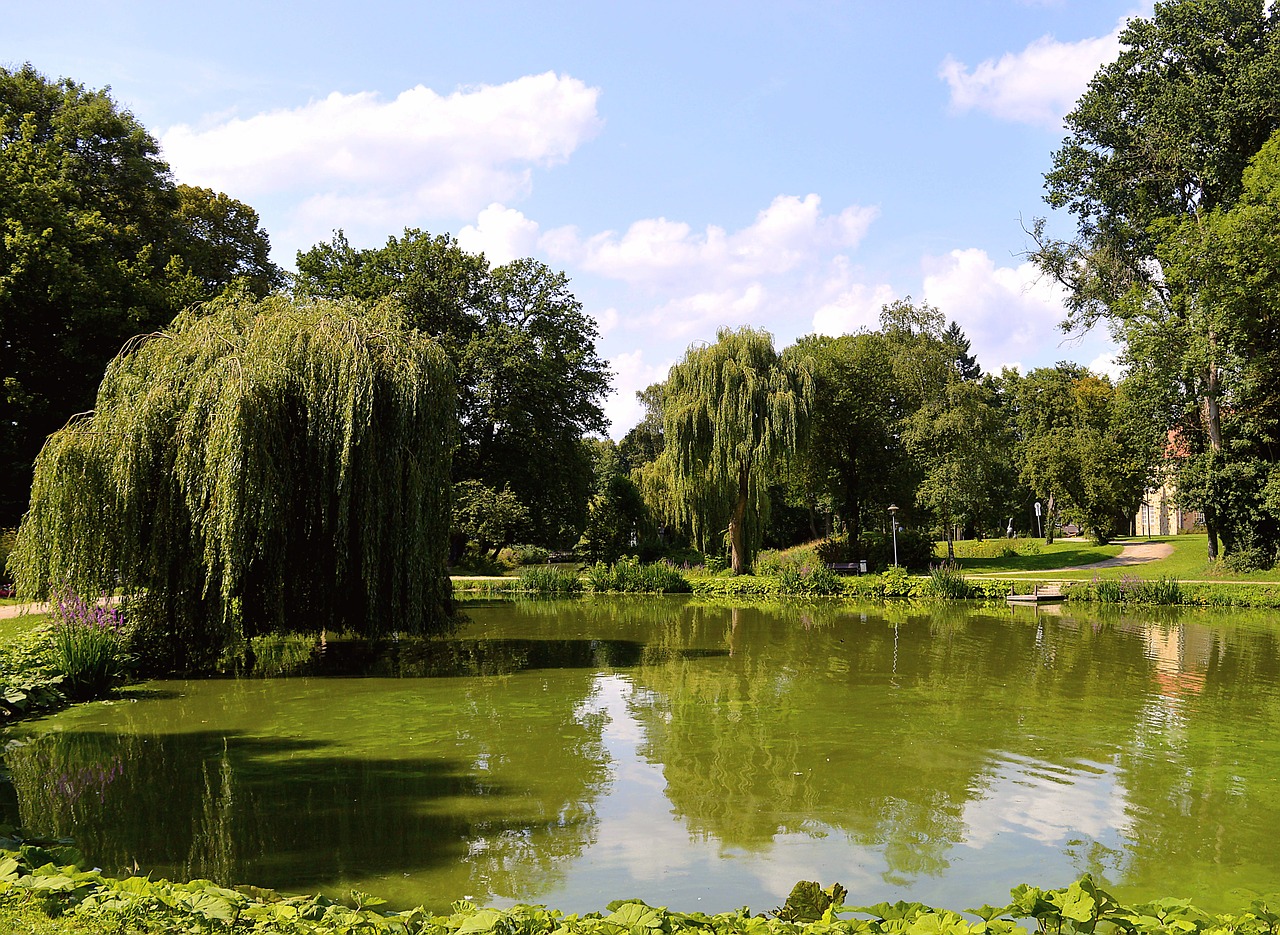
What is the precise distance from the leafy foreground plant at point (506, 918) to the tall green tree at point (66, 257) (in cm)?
2178

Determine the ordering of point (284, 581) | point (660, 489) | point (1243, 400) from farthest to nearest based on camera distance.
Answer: point (660, 489)
point (1243, 400)
point (284, 581)

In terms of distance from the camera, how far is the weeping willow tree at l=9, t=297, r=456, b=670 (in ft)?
40.8

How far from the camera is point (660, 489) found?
3862cm

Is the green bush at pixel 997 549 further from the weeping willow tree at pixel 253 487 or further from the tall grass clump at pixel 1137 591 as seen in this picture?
the weeping willow tree at pixel 253 487

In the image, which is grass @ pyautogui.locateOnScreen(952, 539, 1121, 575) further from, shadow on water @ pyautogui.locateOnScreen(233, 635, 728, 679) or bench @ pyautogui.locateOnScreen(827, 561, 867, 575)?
shadow on water @ pyautogui.locateOnScreen(233, 635, 728, 679)

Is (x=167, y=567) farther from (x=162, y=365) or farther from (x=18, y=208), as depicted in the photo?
(x=18, y=208)

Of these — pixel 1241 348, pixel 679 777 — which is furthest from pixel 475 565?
pixel 679 777

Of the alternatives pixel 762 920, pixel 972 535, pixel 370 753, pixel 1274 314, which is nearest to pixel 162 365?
pixel 370 753

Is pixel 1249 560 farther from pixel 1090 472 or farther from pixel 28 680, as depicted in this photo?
pixel 28 680

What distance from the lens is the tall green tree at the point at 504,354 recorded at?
33562 mm

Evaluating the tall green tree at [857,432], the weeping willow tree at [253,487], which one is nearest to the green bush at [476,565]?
the tall green tree at [857,432]

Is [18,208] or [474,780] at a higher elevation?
[18,208]

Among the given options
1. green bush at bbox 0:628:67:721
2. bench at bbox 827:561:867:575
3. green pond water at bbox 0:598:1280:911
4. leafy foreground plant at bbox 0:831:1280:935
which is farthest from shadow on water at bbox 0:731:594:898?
bench at bbox 827:561:867:575

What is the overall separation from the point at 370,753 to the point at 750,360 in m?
23.3
